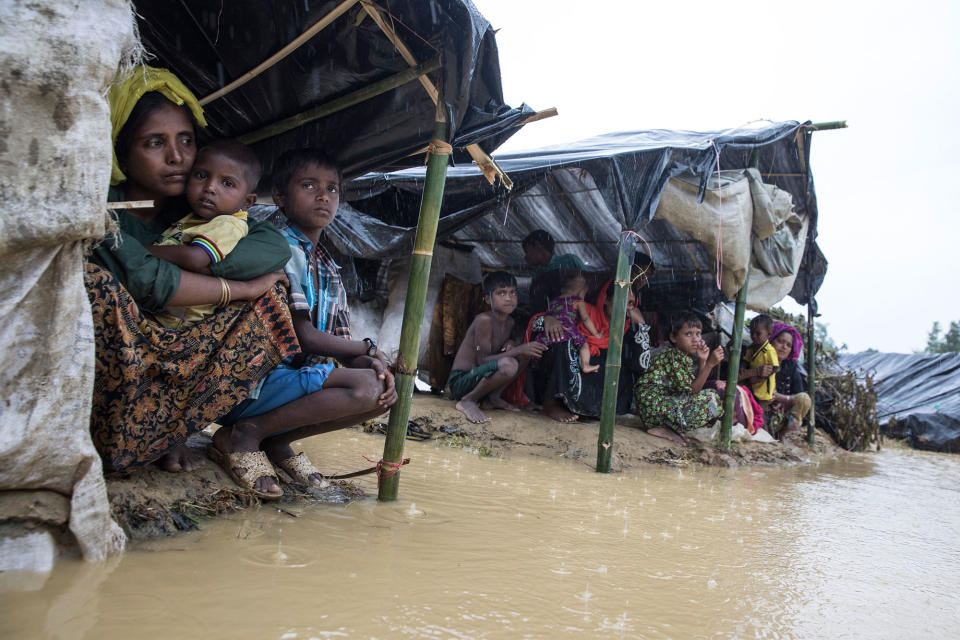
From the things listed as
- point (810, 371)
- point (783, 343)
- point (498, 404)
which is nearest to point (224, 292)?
point (498, 404)

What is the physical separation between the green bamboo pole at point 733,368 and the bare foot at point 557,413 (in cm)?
148

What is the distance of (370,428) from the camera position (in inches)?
209

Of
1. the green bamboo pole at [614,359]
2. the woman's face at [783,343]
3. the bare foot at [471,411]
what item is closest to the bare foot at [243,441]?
the green bamboo pole at [614,359]

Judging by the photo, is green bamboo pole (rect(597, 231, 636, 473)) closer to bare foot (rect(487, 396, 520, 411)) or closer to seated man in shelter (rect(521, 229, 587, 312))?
bare foot (rect(487, 396, 520, 411))

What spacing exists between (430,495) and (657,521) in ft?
3.66

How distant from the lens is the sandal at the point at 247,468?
248 cm

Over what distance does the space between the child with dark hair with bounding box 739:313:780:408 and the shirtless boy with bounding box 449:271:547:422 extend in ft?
10.3

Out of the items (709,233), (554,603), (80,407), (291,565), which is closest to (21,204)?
(80,407)

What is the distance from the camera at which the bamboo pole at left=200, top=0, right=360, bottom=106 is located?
2.54 meters

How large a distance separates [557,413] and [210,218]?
3.97 metres

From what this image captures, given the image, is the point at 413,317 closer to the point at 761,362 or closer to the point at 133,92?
the point at 133,92

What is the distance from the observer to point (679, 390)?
19.5 feet

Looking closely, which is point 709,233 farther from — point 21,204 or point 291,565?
point 21,204

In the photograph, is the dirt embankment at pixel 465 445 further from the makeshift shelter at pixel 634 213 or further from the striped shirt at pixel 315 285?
the makeshift shelter at pixel 634 213
